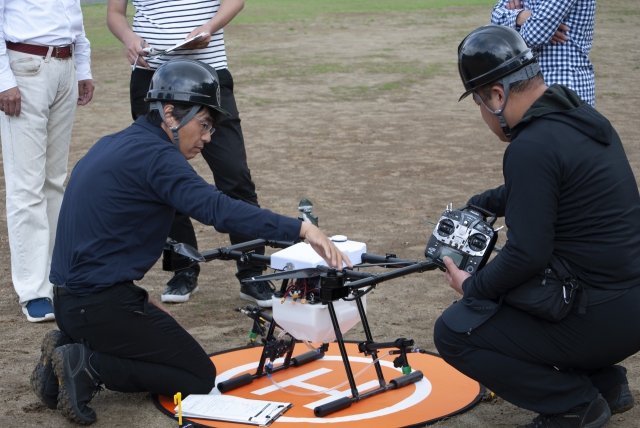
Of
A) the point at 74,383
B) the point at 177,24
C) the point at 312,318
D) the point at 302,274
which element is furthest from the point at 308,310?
the point at 177,24

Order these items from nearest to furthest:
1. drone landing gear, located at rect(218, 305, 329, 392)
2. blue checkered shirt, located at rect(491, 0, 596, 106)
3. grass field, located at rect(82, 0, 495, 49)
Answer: drone landing gear, located at rect(218, 305, 329, 392) < blue checkered shirt, located at rect(491, 0, 596, 106) < grass field, located at rect(82, 0, 495, 49)

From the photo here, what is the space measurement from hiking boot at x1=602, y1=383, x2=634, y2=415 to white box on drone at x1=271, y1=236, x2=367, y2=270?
131cm

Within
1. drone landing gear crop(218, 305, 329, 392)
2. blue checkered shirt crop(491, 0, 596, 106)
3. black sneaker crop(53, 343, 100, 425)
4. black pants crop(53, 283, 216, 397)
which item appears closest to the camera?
black sneaker crop(53, 343, 100, 425)

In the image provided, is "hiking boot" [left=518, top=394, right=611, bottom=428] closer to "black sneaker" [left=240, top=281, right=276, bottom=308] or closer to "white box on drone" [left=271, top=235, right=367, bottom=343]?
"white box on drone" [left=271, top=235, right=367, bottom=343]

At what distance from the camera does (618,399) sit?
12.5 feet

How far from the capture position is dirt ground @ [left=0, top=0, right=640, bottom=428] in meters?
4.99

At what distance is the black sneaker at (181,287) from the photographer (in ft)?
18.9

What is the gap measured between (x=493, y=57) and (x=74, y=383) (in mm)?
2358

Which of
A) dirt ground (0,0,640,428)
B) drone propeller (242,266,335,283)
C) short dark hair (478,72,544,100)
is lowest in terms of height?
dirt ground (0,0,640,428)

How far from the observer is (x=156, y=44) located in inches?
225

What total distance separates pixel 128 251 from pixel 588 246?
82.1 inches

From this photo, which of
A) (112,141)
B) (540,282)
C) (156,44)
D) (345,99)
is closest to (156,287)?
(156,44)

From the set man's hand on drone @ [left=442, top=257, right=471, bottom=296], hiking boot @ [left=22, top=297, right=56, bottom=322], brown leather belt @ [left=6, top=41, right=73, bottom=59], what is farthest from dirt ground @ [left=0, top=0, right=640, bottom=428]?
brown leather belt @ [left=6, top=41, right=73, bottom=59]

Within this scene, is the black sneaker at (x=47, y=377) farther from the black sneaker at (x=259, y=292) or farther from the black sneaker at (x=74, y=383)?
the black sneaker at (x=259, y=292)
